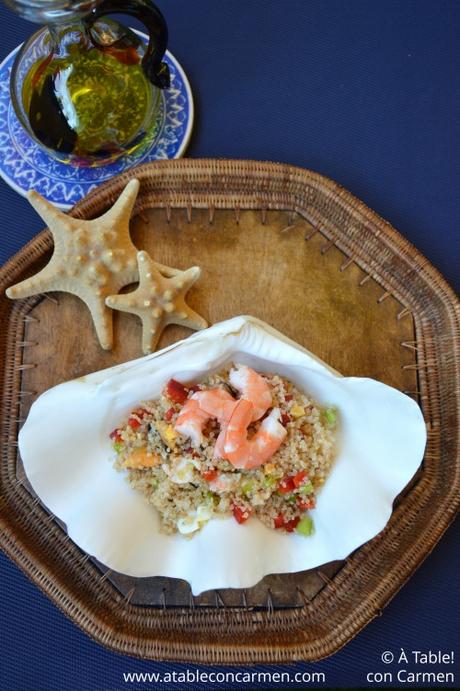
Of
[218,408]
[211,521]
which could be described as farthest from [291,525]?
[218,408]

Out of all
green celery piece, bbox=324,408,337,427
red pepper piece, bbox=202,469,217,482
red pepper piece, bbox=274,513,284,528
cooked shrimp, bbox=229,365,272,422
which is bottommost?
red pepper piece, bbox=274,513,284,528

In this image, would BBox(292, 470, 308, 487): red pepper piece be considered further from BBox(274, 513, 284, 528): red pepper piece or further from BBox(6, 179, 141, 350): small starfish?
BBox(6, 179, 141, 350): small starfish

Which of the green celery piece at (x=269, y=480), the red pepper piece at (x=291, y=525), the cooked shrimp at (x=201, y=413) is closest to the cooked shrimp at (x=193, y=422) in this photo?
the cooked shrimp at (x=201, y=413)

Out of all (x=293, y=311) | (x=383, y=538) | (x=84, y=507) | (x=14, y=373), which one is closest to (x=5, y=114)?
(x=14, y=373)

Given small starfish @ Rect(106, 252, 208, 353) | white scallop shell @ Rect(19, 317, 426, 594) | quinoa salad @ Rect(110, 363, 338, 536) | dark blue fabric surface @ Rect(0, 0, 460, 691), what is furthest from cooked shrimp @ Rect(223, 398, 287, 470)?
dark blue fabric surface @ Rect(0, 0, 460, 691)

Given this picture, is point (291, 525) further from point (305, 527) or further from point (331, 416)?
point (331, 416)

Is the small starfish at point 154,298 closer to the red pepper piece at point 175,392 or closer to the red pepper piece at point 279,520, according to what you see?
the red pepper piece at point 175,392
